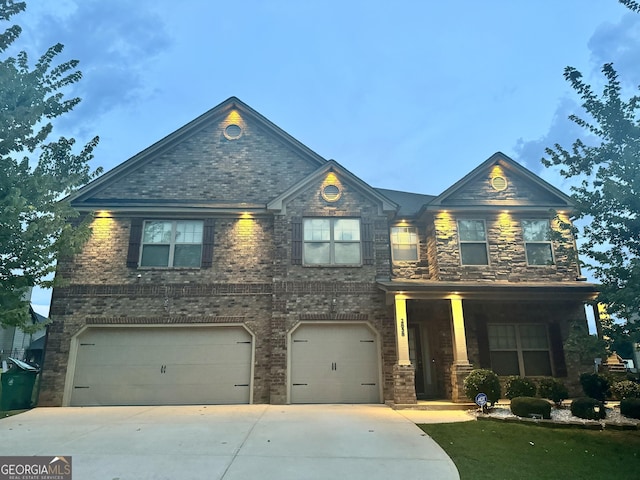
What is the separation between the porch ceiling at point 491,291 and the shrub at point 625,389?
8.19 ft

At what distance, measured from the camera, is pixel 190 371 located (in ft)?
39.9

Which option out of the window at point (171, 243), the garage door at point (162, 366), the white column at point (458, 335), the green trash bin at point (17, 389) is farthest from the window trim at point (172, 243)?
the white column at point (458, 335)

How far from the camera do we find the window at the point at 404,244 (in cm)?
1401

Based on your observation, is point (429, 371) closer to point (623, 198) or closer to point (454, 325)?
point (454, 325)

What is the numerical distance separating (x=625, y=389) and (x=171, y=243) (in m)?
13.2

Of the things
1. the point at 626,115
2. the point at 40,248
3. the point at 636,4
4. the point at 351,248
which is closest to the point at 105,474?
the point at 40,248

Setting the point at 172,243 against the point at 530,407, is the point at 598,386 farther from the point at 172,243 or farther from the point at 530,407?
the point at 172,243

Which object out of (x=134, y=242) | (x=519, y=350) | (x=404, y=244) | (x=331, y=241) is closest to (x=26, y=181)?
(x=134, y=242)

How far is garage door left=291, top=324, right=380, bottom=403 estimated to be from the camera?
12.0 m

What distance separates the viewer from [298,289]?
12.5 metres

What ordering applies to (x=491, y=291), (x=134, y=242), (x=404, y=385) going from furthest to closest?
(x=134, y=242) → (x=491, y=291) → (x=404, y=385)

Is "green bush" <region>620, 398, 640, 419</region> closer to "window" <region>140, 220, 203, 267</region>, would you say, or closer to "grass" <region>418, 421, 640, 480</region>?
"grass" <region>418, 421, 640, 480</region>

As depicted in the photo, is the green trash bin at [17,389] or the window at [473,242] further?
the window at [473,242]

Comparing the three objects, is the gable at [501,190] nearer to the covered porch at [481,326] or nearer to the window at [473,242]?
the window at [473,242]
